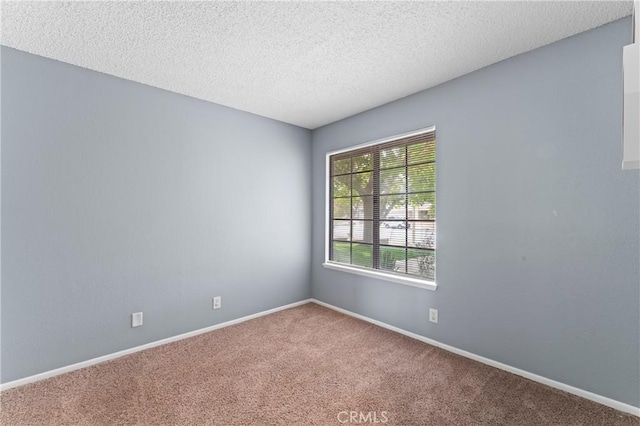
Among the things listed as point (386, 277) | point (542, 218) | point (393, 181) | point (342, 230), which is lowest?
point (386, 277)

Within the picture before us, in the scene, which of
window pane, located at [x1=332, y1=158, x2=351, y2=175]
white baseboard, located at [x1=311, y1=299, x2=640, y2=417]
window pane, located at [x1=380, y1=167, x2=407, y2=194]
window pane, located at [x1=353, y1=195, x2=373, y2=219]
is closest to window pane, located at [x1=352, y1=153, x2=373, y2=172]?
window pane, located at [x1=332, y1=158, x2=351, y2=175]

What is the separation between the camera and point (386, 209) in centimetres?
327

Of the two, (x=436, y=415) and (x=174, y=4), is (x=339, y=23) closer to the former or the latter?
(x=174, y=4)

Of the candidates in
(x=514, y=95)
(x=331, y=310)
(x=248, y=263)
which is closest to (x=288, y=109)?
(x=248, y=263)

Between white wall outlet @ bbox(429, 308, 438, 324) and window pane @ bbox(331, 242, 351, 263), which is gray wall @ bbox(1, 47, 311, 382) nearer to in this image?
window pane @ bbox(331, 242, 351, 263)

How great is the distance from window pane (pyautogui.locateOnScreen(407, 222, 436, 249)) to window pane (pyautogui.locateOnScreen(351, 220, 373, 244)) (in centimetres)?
54

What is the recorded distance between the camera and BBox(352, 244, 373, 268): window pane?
136 inches

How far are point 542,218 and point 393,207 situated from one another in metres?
1.35

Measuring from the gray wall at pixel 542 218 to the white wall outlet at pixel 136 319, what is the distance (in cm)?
256

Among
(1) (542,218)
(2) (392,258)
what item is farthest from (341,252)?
(1) (542,218)

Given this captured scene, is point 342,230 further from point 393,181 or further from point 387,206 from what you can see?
point 393,181

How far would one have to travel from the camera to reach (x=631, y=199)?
1.80 metres

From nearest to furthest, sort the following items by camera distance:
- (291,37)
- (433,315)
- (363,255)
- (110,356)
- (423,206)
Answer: (291,37) < (110,356) < (433,315) < (423,206) < (363,255)

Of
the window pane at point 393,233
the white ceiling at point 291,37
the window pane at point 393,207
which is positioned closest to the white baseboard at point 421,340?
the window pane at point 393,233
